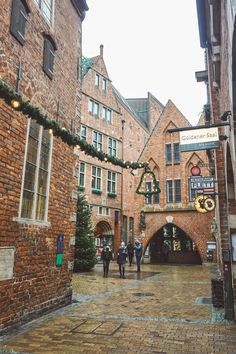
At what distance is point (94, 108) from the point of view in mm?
27062

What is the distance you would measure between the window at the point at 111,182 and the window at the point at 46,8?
794 inches

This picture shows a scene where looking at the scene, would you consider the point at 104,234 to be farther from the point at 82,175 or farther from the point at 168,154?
the point at 168,154

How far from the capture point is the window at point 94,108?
26.7 m

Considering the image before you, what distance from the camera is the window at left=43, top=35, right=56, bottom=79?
7.54 meters

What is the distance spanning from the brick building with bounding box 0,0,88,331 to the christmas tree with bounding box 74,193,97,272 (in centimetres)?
813

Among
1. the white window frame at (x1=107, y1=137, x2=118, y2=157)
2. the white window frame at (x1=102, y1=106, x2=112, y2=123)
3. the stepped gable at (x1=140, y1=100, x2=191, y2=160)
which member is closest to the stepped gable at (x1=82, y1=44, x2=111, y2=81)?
the white window frame at (x1=102, y1=106, x2=112, y2=123)

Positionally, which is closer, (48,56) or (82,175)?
(48,56)

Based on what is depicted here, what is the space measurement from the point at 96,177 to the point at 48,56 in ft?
62.1

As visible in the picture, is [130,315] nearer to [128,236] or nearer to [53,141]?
[53,141]

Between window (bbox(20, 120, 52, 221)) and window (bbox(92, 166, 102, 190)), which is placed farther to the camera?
window (bbox(92, 166, 102, 190))

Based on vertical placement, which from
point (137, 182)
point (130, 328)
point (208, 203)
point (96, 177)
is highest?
point (96, 177)

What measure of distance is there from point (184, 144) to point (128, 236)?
81.0 ft

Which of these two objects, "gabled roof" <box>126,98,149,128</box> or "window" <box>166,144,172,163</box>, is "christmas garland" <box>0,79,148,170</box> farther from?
"gabled roof" <box>126,98,149,128</box>

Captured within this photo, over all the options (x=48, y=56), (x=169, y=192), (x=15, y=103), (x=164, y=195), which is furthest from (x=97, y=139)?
(x=15, y=103)
